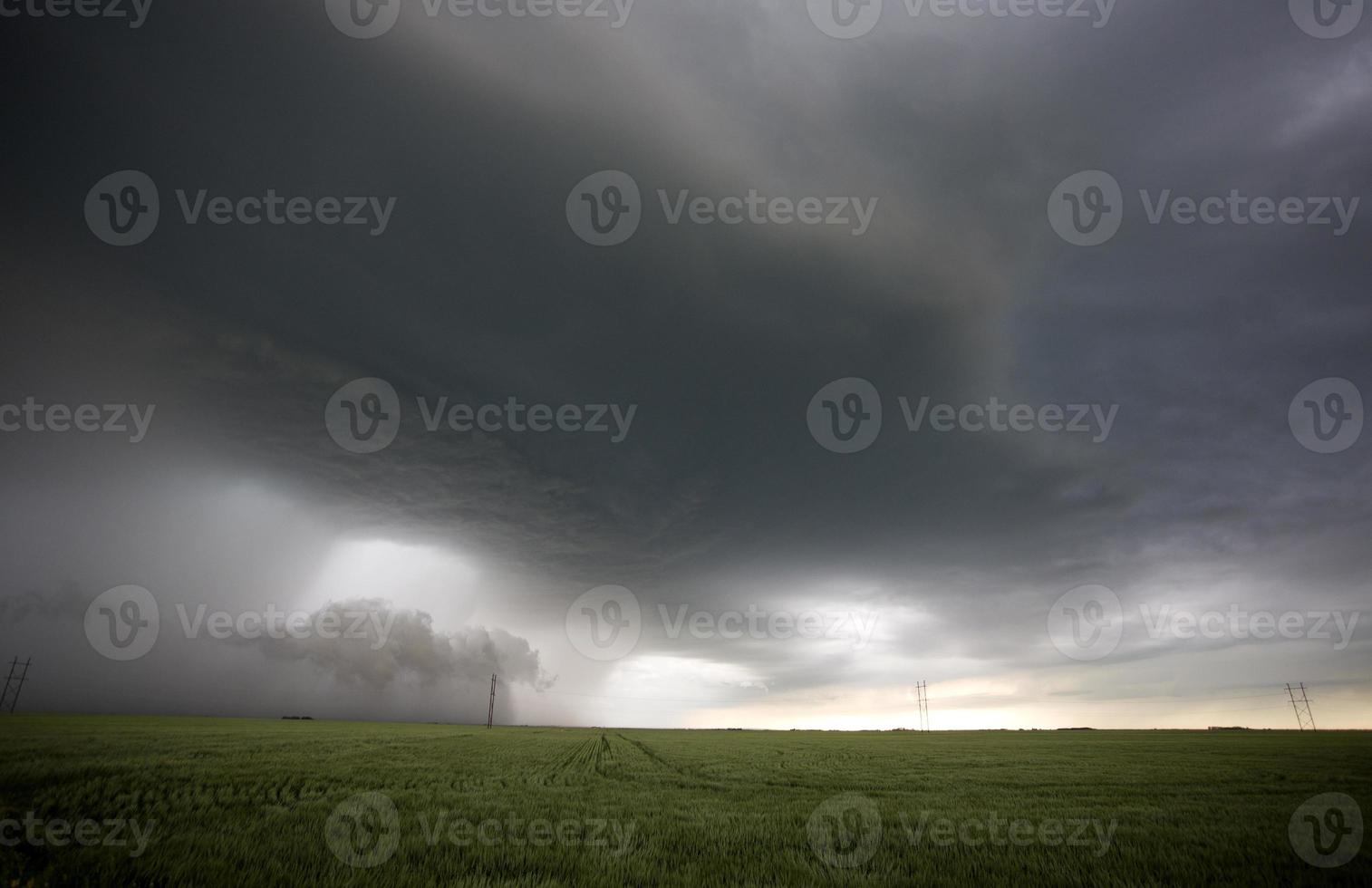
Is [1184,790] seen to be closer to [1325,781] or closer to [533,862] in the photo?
[1325,781]

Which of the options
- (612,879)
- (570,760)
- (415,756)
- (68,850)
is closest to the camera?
(612,879)

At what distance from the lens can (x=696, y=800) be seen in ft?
59.4

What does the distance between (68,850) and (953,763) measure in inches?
1543

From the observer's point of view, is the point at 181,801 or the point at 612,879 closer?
the point at 612,879

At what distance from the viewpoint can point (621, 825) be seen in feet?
43.6

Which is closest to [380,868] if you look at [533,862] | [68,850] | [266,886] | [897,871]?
[266,886]

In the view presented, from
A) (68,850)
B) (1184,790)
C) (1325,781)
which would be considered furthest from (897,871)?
(1325,781)

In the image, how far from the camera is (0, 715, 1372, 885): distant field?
9195 mm

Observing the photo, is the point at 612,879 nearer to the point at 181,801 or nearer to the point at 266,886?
the point at 266,886

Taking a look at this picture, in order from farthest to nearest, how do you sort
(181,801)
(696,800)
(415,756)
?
(415,756)
(696,800)
(181,801)

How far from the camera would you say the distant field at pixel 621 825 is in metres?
9.20

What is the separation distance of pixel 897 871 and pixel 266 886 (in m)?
9.78

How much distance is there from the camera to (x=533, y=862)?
9695 mm

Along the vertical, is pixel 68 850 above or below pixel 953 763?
above
